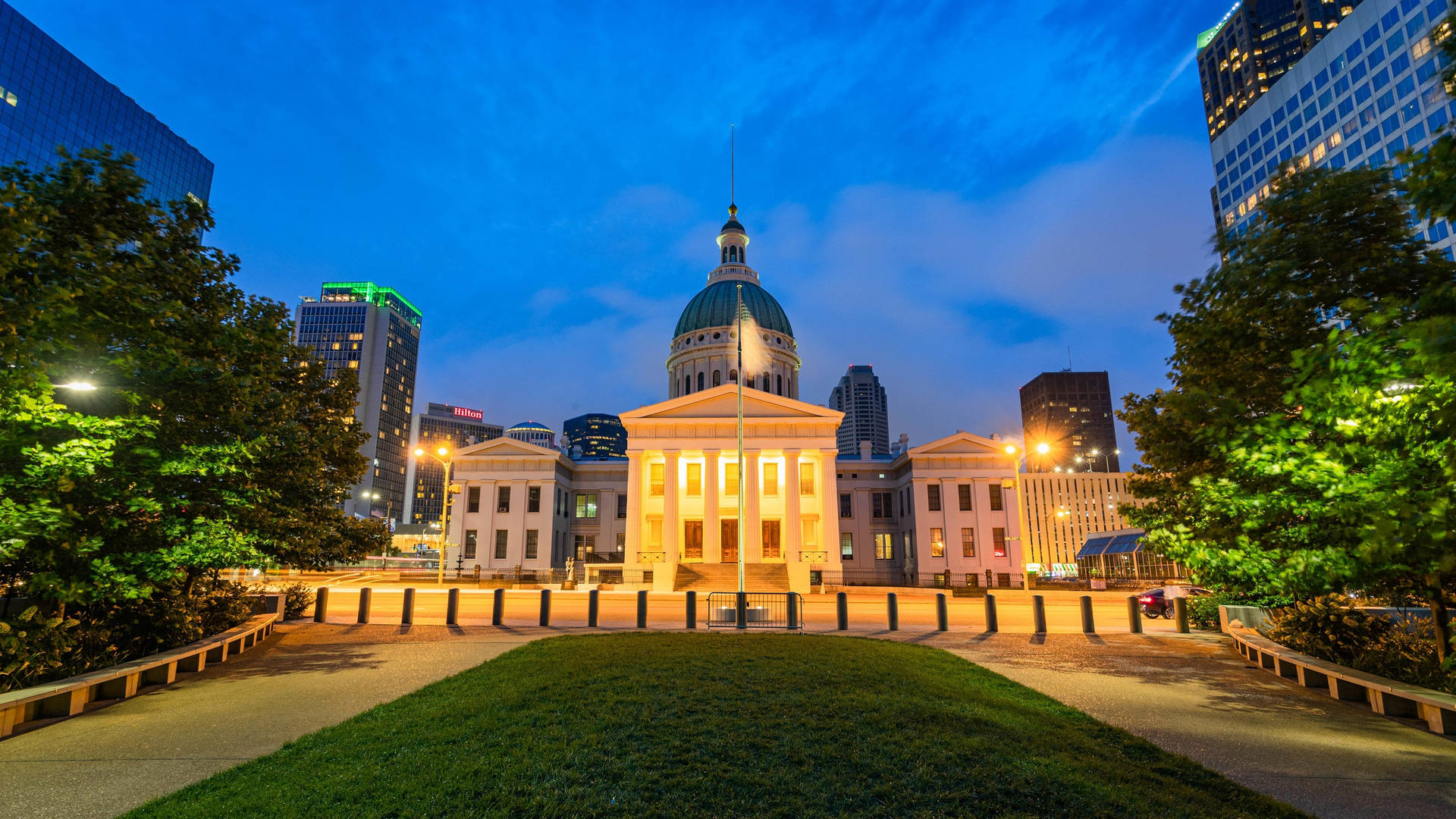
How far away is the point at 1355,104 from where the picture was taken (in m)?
74.7

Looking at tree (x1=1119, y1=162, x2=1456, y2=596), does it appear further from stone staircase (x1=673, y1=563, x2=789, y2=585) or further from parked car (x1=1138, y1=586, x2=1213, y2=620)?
stone staircase (x1=673, y1=563, x2=789, y2=585)

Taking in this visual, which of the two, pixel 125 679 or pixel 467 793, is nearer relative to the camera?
pixel 467 793

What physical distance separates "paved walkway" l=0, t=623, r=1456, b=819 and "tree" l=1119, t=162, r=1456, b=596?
199cm

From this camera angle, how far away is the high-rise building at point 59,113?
8088 cm

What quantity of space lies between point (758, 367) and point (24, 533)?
6945 centimetres

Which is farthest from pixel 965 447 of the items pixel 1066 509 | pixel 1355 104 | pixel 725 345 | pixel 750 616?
pixel 1066 509

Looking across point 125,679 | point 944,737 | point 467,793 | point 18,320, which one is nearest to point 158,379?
point 18,320

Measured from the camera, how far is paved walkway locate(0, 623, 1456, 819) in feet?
23.2

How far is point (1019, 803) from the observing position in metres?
6.29

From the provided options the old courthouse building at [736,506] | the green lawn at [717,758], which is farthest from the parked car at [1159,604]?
the green lawn at [717,758]

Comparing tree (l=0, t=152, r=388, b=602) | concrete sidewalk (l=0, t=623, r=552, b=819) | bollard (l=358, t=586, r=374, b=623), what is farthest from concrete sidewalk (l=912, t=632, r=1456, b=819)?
bollard (l=358, t=586, r=374, b=623)

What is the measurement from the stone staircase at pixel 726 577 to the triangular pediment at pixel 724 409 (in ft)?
34.2

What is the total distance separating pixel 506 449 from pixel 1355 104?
94238mm

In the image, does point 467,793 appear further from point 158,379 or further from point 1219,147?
point 1219,147
